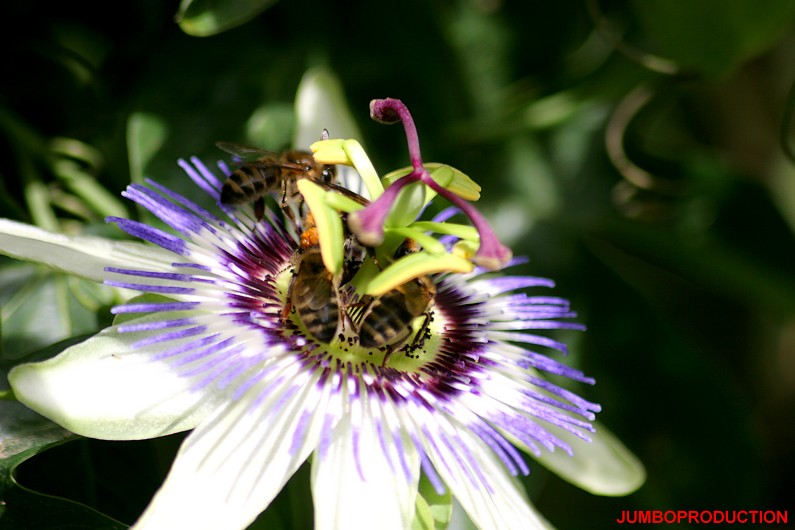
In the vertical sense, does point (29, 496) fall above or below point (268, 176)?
below

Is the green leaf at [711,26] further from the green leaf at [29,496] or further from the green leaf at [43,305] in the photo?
the green leaf at [29,496]

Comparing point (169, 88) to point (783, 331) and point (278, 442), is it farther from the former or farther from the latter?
point (783, 331)

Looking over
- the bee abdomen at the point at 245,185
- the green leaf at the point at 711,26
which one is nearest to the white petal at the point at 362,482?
the bee abdomen at the point at 245,185

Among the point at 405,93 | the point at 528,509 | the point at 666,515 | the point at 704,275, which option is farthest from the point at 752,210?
the point at 528,509

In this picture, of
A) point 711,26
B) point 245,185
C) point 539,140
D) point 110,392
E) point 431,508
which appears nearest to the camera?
point 110,392

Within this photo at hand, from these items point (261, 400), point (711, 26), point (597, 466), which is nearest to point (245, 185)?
point (261, 400)

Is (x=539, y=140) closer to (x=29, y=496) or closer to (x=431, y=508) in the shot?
(x=431, y=508)

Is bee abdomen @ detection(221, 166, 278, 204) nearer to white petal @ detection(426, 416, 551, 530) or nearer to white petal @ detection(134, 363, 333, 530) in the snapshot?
white petal @ detection(134, 363, 333, 530)
